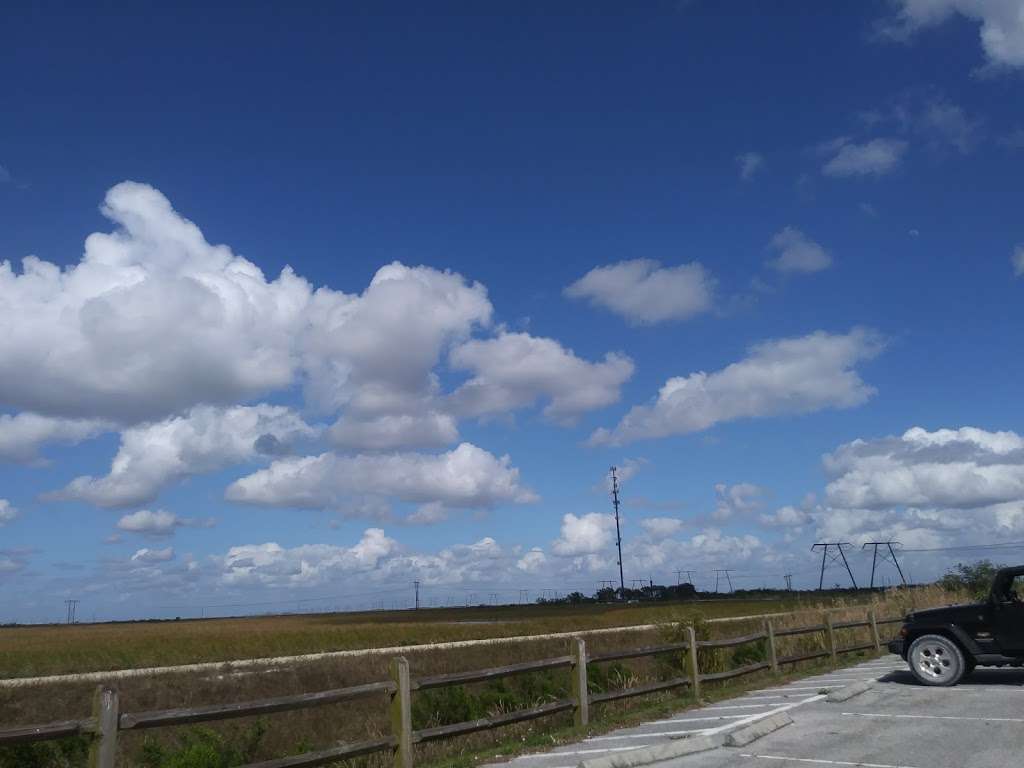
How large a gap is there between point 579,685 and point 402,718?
341cm

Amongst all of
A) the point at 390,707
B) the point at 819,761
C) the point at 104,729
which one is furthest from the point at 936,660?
the point at 104,729

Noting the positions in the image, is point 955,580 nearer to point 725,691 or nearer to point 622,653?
point 725,691

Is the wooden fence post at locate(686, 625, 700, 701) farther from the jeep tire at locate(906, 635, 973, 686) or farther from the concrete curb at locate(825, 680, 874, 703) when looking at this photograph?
the jeep tire at locate(906, 635, 973, 686)

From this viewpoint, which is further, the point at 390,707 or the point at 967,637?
the point at 967,637

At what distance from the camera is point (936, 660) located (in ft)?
45.2

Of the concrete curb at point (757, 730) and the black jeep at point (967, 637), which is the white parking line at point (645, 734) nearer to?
the concrete curb at point (757, 730)

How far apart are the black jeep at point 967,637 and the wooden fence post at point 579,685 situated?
5913mm

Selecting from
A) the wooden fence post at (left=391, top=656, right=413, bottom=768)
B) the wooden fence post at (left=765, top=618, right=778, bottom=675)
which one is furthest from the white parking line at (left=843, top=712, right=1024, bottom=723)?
the wooden fence post at (left=391, top=656, right=413, bottom=768)

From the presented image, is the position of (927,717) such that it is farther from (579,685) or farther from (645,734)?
(579,685)

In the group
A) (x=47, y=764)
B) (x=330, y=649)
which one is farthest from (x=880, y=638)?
(x=330, y=649)

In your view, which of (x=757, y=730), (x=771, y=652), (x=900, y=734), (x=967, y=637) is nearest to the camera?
(x=900, y=734)

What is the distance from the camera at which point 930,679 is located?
45.2 feet

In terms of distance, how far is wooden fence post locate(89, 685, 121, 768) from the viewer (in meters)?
6.94

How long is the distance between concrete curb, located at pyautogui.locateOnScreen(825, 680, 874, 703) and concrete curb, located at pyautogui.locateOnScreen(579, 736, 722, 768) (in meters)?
3.75
